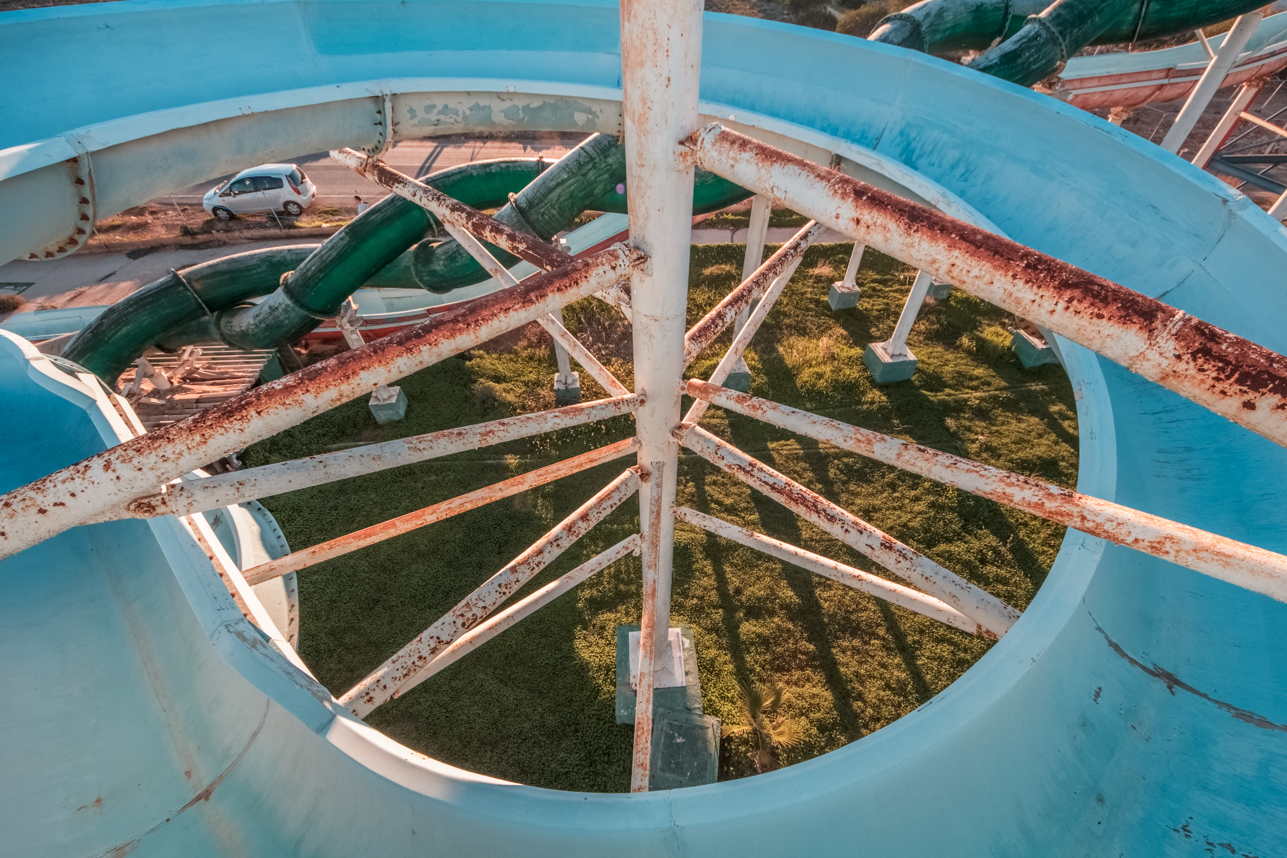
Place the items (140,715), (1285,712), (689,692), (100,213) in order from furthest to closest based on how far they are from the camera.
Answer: (689,692)
(100,213)
(140,715)
(1285,712)

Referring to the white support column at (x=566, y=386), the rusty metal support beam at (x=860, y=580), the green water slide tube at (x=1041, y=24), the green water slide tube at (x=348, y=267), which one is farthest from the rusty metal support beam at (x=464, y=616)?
the green water slide tube at (x=1041, y=24)

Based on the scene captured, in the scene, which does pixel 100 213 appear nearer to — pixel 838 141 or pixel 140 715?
pixel 140 715

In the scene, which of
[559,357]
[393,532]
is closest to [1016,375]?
[559,357]

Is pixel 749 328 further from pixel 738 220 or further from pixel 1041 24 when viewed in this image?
pixel 738 220

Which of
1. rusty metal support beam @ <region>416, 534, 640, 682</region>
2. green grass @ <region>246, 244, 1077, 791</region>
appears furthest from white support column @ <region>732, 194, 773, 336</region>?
rusty metal support beam @ <region>416, 534, 640, 682</region>

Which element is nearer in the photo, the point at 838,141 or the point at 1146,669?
the point at 1146,669

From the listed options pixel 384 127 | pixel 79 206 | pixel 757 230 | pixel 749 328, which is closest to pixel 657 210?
pixel 749 328
